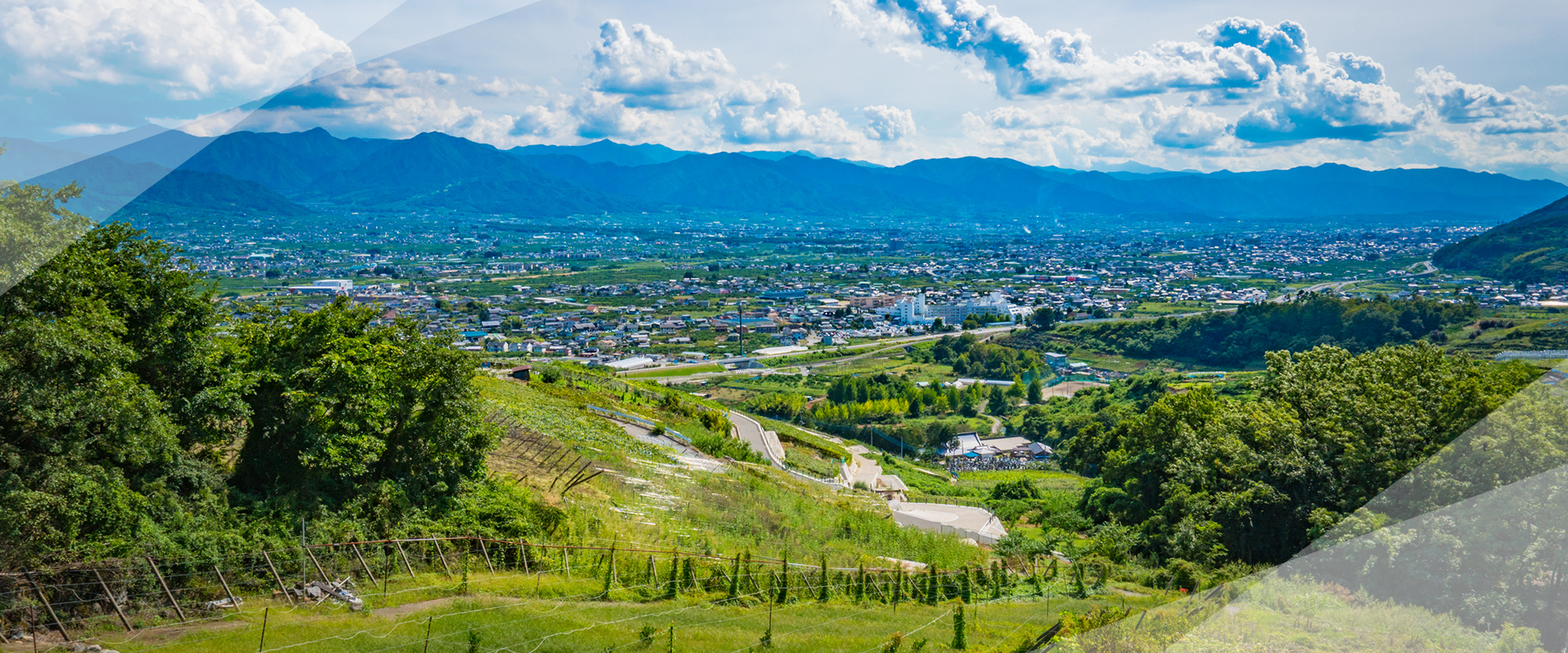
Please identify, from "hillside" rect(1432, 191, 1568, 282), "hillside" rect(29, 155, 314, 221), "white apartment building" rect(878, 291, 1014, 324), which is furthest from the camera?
"hillside" rect(1432, 191, 1568, 282)

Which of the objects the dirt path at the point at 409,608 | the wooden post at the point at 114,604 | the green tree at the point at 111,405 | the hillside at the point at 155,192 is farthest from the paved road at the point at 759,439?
the wooden post at the point at 114,604

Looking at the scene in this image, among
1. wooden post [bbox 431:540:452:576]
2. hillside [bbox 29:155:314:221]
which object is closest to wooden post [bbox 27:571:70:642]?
hillside [bbox 29:155:314:221]

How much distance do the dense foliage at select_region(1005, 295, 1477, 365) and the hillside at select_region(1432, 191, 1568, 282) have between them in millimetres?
29091

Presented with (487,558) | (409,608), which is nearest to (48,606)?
(409,608)

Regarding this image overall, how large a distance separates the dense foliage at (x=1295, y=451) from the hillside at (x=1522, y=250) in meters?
80.5

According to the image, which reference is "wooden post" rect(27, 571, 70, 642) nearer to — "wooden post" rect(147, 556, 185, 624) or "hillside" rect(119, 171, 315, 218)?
"wooden post" rect(147, 556, 185, 624)

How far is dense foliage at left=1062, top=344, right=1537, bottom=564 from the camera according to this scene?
556 inches

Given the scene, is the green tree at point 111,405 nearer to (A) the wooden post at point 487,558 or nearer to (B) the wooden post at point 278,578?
(B) the wooden post at point 278,578

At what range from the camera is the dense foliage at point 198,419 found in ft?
28.7

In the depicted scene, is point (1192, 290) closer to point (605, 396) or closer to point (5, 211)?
point (605, 396)

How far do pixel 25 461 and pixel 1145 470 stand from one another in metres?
17.3

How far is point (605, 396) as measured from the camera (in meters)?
26.4

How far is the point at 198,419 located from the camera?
1070 centimetres

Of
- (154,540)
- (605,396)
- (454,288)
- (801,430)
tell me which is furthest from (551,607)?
(454,288)
